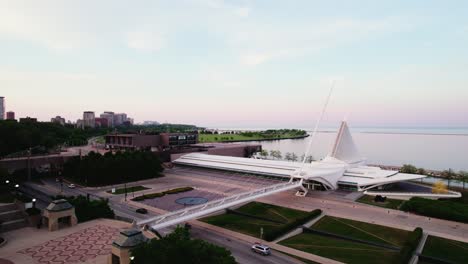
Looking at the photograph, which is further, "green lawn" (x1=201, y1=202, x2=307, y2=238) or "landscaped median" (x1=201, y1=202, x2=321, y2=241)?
"green lawn" (x1=201, y1=202, x2=307, y2=238)

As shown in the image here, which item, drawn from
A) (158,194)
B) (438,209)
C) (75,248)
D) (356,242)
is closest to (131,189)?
(158,194)

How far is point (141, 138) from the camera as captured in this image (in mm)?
85875

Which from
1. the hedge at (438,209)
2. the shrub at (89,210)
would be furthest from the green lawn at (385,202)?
the shrub at (89,210)

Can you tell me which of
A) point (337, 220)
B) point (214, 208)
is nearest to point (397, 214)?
point (337, 220)

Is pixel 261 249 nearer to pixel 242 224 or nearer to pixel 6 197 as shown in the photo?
pixel 242 224

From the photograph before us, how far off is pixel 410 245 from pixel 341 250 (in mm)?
6326

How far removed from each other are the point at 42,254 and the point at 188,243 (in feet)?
49.7

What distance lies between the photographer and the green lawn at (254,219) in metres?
33.6

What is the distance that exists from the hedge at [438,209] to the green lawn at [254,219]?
50.7 ft

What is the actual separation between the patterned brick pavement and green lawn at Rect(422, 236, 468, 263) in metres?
29.5

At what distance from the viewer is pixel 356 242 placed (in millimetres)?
30188

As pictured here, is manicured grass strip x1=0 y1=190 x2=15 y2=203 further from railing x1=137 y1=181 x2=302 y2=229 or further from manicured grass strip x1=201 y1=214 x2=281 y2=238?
manicured grass strip x1=201 y1=214 x2=281 y2=238

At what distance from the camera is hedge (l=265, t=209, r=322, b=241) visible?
30.4 meters

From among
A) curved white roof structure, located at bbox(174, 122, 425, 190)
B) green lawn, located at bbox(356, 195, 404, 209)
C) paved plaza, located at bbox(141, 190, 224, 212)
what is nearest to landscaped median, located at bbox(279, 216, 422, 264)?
green lawn, located at bbox(356, 195, 404, 209)
